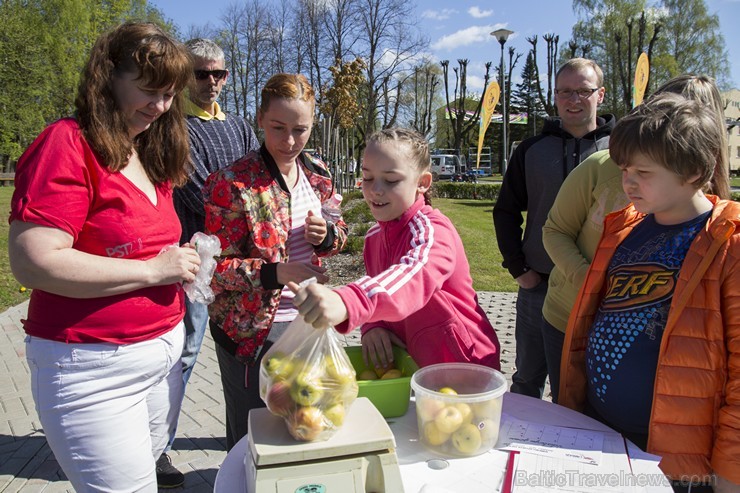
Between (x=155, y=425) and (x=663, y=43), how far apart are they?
4382 cm

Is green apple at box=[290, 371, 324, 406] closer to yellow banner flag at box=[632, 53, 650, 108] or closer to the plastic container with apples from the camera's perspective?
the plastic container with apples

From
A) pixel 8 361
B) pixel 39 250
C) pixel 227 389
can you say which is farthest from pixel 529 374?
pixel 8 361

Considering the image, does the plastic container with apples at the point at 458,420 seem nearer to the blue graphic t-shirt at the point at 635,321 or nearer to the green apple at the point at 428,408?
the green apple at the point at 428,408

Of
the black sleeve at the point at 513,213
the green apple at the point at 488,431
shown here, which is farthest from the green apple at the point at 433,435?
the black sleeve at the point at 513,213

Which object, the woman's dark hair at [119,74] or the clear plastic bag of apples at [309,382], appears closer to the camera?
the clear plastic bag of apples at [309,382]

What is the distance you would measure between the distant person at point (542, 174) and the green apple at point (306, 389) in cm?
216

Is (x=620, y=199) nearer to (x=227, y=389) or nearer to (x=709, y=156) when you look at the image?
(x=709, y=156)

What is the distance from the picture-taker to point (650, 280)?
1.80 metres

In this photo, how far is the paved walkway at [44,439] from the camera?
3.35m

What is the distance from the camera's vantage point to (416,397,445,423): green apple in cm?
158

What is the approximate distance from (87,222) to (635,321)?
1.77 m

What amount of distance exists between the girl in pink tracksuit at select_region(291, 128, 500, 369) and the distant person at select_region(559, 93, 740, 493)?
1.40 feet

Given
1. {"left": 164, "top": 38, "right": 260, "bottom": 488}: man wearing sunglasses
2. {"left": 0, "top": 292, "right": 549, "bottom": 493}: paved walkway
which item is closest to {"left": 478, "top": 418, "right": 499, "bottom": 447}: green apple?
{"left": 164, "top": 38, "right": 260, "bottom": 488}: man wearing sunglasses

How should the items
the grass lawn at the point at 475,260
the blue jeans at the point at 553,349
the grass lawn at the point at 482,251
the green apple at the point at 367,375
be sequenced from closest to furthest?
the green apple at the point at 367,375, the blue jeans at the point at 553,349, the grass lawn at the point at 475,260, the grass lawn at the point at 482,251
